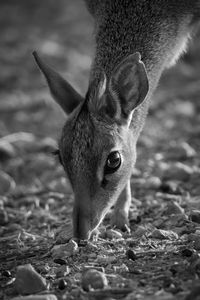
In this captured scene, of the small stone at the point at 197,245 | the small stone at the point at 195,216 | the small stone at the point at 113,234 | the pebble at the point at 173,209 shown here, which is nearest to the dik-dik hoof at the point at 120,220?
the small stone at the point at 113,234

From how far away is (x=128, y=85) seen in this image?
5.80m

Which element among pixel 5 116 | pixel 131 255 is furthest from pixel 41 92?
pixel 131 255

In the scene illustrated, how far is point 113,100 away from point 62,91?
737 mm

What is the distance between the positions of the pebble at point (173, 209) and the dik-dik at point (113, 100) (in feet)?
1.29

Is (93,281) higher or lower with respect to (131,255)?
higher

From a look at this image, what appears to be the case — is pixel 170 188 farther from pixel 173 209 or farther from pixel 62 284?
pixel 62 284

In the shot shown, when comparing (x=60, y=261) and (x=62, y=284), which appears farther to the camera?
(x=60, y=261)

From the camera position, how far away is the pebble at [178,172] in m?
7.48

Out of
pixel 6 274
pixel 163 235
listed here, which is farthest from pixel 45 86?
pixel 6 274

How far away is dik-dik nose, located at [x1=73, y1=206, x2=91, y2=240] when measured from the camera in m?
5.30

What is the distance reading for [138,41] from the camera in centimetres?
657

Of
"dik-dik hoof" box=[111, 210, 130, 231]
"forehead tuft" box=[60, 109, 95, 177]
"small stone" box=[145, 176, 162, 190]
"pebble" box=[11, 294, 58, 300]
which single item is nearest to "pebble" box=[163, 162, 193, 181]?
"small stone" box=[145, 176, 162, 190]

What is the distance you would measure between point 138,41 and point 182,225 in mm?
1950

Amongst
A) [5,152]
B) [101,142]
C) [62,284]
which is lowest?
[5,152]
